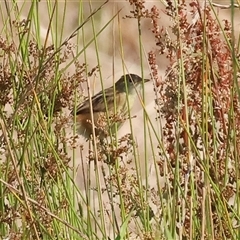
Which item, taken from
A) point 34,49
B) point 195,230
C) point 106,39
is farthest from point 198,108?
point 106,39

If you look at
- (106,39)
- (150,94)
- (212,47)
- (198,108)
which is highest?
(106,39)

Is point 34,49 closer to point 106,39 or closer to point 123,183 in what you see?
point 123,183

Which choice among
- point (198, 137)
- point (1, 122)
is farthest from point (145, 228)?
point (1, 122)

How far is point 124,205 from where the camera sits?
2.52 meters

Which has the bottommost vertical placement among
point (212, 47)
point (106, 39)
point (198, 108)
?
point (198, 108)

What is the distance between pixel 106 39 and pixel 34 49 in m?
3.85

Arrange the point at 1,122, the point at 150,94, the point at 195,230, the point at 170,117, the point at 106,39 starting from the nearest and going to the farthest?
1. the point at 1,122
2. the point at 195,230
3. the point at 170,117
4. the point at 150,94
5. the point at 106,39

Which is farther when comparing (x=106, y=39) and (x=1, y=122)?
(x=106, y=39)

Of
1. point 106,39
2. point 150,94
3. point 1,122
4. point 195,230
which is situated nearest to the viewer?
point 1,122

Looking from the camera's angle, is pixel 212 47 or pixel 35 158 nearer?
pixel 212 47

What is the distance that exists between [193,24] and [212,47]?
100 millimetres

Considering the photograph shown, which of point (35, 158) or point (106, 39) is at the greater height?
point (106, 39)

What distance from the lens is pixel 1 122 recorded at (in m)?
1.73

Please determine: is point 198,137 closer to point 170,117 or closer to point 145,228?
point 170,117
